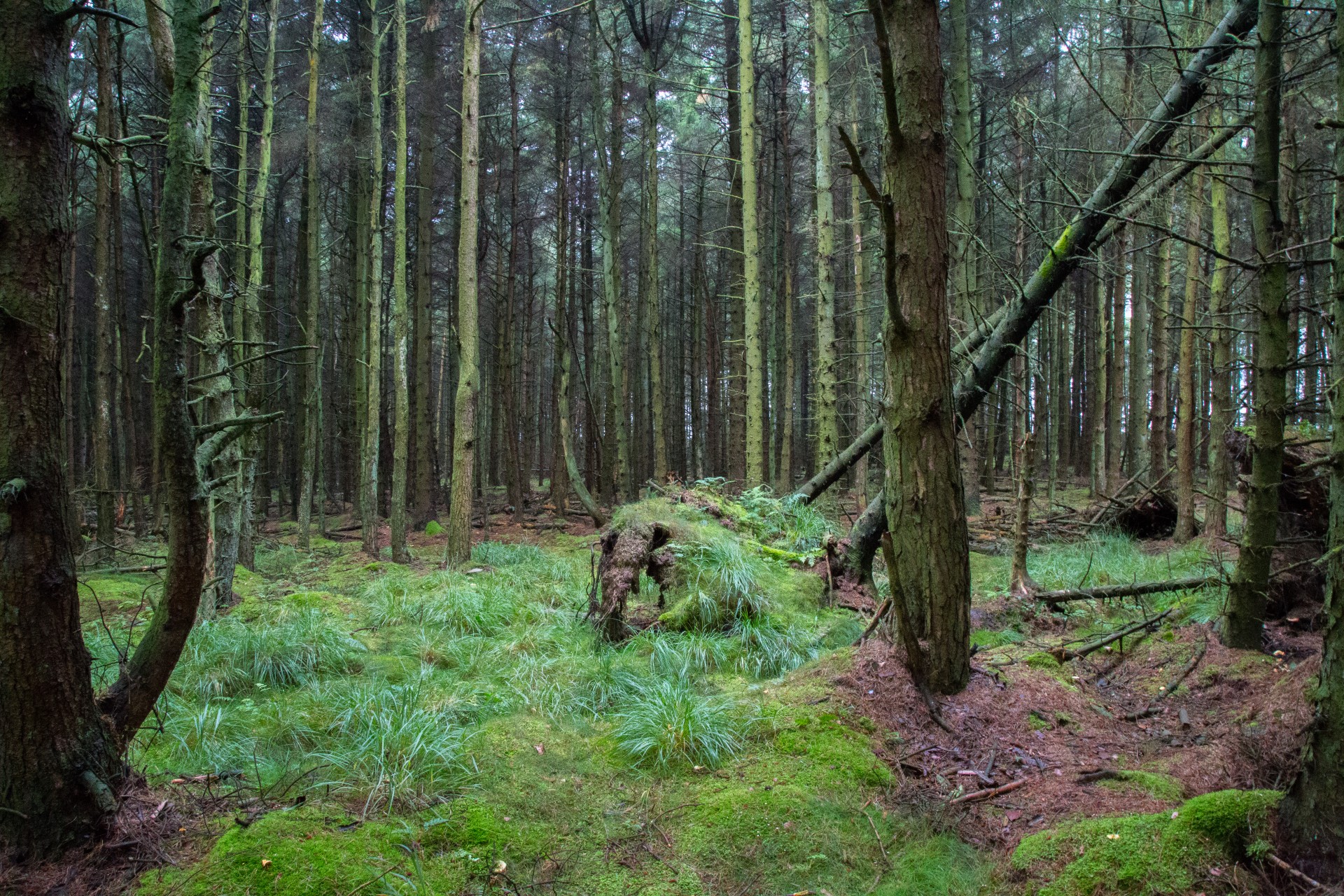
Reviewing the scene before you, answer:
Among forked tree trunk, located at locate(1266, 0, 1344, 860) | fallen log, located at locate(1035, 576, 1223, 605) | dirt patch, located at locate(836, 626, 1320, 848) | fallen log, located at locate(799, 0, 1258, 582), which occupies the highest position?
fallen log, located at locate(799, 0, 1258, 582)

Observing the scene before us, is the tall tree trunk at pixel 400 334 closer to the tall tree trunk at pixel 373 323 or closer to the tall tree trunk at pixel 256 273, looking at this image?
the tall tree trunk at pixel 373 323

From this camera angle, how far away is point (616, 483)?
50.0 feet

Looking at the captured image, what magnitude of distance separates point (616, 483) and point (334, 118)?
33.3 feet

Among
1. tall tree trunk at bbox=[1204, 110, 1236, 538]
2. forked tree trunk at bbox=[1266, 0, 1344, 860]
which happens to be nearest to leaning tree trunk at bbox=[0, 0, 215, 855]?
forked tree trunk at bbox=[1266, 0, 1344, 860]

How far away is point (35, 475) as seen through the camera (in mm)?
2332

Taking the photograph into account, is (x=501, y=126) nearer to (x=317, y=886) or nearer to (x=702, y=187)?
(x=702, y=187)

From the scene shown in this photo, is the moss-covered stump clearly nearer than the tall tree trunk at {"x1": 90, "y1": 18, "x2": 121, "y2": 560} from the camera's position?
Yes

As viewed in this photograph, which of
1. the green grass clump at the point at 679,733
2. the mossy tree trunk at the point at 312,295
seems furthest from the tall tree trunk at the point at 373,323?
the green grass clump at the point at 679,733

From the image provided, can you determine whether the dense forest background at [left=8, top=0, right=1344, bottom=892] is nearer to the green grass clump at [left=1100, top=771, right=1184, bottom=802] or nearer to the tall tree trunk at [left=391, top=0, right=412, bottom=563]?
the tall tree trunk at [left=391, top=0, right=412, bottom=563]

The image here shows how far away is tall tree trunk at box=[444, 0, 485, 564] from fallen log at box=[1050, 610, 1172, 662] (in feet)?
25.2

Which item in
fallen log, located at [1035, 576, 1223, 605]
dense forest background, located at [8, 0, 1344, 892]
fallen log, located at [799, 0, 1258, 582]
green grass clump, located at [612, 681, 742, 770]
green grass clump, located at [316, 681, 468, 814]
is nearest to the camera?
dense forest background, located at [8, 0, 1344, 892]

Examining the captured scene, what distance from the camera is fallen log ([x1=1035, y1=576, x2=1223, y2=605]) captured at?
534 cm

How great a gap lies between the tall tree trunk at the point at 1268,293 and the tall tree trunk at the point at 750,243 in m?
7.99

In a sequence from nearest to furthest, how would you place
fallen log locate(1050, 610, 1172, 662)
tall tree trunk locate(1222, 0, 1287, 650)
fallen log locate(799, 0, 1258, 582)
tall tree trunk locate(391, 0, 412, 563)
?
tall tree trunk locate(1222, 0, 1287, 650), fallen log locate(799, 0, 1258, 582), fallen log locate(1050, 610, 1172, 662), tall tree trunk locate(391, 0, 412, 563)
